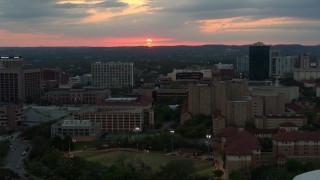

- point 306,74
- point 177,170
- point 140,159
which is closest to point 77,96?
point 140,159

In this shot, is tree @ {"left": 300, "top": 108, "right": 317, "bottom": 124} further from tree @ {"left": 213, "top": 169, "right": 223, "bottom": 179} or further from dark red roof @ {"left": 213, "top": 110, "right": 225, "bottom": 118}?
tree @ {"left": 213, "top": 169, "right": 223, "bottom": 179}

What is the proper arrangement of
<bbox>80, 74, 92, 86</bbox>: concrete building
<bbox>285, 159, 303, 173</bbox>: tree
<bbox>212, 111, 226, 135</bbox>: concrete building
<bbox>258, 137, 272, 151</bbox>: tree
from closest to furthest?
<bbox>285, 159, 303, 173</bbox>: tree, <bbox>258, 137, 272, 151</bbox>: tree, <bbox>212, 111, 226, 135</bbox>: concrete building, <bbox>80, 74, 92, 86</bbox>: concrete building

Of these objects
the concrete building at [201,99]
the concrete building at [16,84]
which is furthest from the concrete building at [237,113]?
the concrete building at [16,84]

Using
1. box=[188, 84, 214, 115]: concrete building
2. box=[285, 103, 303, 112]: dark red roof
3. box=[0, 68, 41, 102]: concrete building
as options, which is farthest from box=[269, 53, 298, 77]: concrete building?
box=[188, 84, 214, 115]: concrete building

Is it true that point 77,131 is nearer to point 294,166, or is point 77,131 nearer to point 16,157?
point 16,157

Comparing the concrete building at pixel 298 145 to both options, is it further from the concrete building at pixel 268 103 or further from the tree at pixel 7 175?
the tree at pixel 7 175

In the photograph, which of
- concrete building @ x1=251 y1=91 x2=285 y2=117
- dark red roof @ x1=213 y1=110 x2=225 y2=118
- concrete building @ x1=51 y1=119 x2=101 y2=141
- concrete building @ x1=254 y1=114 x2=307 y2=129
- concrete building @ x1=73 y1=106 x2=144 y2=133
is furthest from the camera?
concrete building @ x1=73 y1=106 x2=144 y2=133
